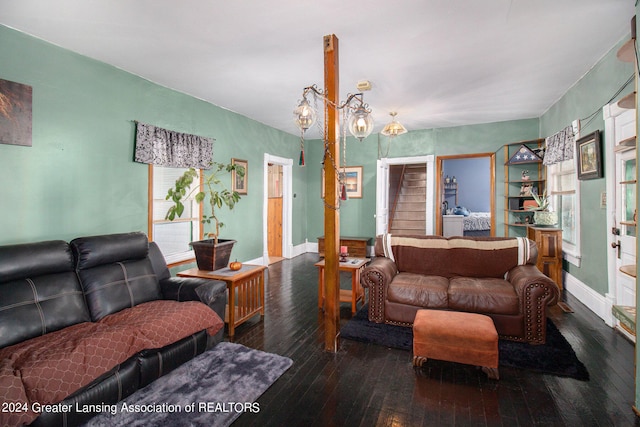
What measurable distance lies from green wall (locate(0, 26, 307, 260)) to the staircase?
500 centimetres

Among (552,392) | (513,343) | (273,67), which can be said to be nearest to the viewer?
(552,392)

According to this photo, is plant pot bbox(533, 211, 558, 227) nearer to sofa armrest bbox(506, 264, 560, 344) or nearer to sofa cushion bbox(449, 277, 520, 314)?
sofa cushion bbox(449, 277, 520, 314)

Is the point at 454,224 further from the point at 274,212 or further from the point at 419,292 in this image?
the point at 419,292

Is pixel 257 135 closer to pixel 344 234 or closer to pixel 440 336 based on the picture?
pixel 344 234

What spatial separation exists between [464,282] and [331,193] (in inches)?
65.3

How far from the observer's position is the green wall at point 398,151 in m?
5.93

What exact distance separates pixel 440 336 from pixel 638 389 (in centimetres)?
112

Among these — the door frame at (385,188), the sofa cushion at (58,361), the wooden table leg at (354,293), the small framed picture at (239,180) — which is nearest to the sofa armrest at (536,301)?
the wooden table leg at (354,293)

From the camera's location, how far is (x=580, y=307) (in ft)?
12.1

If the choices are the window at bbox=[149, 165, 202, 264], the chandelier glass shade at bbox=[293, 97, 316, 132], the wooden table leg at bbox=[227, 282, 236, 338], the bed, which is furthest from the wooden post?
the bed

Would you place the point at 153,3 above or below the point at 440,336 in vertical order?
above

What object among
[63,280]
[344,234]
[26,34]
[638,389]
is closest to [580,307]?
[638,389]

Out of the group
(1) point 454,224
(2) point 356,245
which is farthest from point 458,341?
(1) point 454,224

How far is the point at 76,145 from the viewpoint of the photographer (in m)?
3.19
